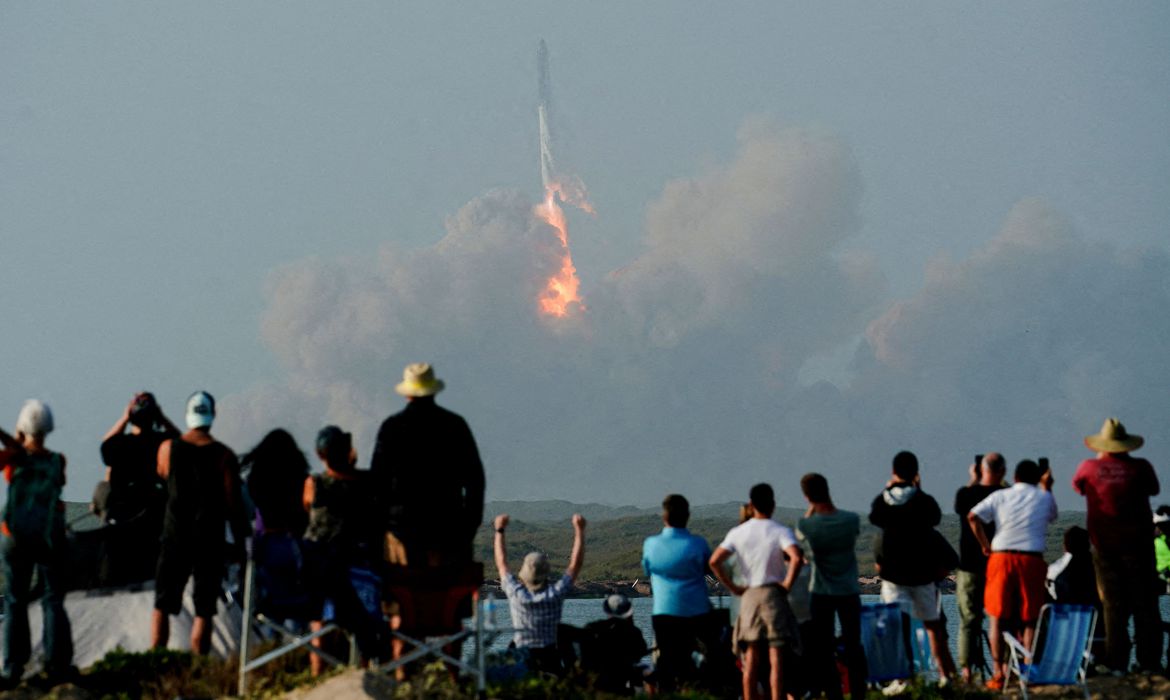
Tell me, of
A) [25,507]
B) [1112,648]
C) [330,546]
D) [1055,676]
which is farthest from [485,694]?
[1112,648]

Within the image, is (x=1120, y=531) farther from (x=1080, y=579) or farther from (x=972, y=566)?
(x=972, y=566)

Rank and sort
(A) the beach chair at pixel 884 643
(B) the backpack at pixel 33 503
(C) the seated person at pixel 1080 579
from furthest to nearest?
(C) the seated person at pixel 1080 579 → (A) the beach chair at pixel 884 643 → (B) the backpack at pixel 33 503

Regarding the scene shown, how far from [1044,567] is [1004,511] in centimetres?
59

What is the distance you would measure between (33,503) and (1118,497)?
9.15 m

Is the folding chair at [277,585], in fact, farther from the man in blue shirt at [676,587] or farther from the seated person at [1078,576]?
the seated person at [1078,576]

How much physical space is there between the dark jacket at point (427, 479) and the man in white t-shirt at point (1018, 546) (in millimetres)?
4966

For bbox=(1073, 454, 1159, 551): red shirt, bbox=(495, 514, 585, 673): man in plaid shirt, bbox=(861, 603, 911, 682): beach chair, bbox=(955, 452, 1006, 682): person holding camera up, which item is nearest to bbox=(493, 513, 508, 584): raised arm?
bbox=(495, 514, 585, 673): man in plaid shirt

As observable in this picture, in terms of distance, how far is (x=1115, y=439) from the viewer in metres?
13.0

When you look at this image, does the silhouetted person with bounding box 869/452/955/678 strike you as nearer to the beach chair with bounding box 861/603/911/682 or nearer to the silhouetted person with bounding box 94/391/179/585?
the beach chair with bounding box 861/603/911/682

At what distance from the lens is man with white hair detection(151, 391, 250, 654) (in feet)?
34.4

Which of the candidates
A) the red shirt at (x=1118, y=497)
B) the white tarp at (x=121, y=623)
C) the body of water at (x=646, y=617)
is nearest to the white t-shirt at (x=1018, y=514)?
the red shirt at (x=1118, y=497)

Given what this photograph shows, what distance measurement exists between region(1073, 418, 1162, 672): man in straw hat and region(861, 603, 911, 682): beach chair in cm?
220

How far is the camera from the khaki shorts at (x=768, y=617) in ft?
35.9

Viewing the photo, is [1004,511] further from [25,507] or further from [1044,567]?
[25,507]
